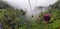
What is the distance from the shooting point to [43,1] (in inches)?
61.4

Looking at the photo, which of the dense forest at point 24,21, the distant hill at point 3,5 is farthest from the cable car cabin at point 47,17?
the distant hill at point 3,5

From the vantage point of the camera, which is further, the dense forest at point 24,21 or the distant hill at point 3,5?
the distant hill at point 3,5

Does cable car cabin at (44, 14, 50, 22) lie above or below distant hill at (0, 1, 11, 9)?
below

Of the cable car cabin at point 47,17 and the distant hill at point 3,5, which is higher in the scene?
the distant hill at point 3,5

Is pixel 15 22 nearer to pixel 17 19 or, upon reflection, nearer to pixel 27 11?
pixel 17 19

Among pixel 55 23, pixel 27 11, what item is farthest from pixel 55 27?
pixel 27 11

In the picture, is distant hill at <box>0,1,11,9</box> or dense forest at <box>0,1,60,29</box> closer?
dense forest at <box>0,1,60,29</box>

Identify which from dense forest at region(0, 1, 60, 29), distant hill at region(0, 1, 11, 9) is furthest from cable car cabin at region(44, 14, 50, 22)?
distant hill at region(0, 1, 11, 9)

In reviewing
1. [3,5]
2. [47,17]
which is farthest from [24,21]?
[3,5]

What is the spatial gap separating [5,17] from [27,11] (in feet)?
1.01

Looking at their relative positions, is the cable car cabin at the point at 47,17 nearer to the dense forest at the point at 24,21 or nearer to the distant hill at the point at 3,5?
the dense forest at the point at 24,21

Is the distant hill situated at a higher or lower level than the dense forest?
higher

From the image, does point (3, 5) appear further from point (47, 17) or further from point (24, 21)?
point (47, 17)

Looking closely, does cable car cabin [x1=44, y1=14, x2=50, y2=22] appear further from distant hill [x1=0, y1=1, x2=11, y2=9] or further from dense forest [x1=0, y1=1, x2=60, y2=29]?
distant hill [x1=0, y1=1, x2=11, y2=9]
